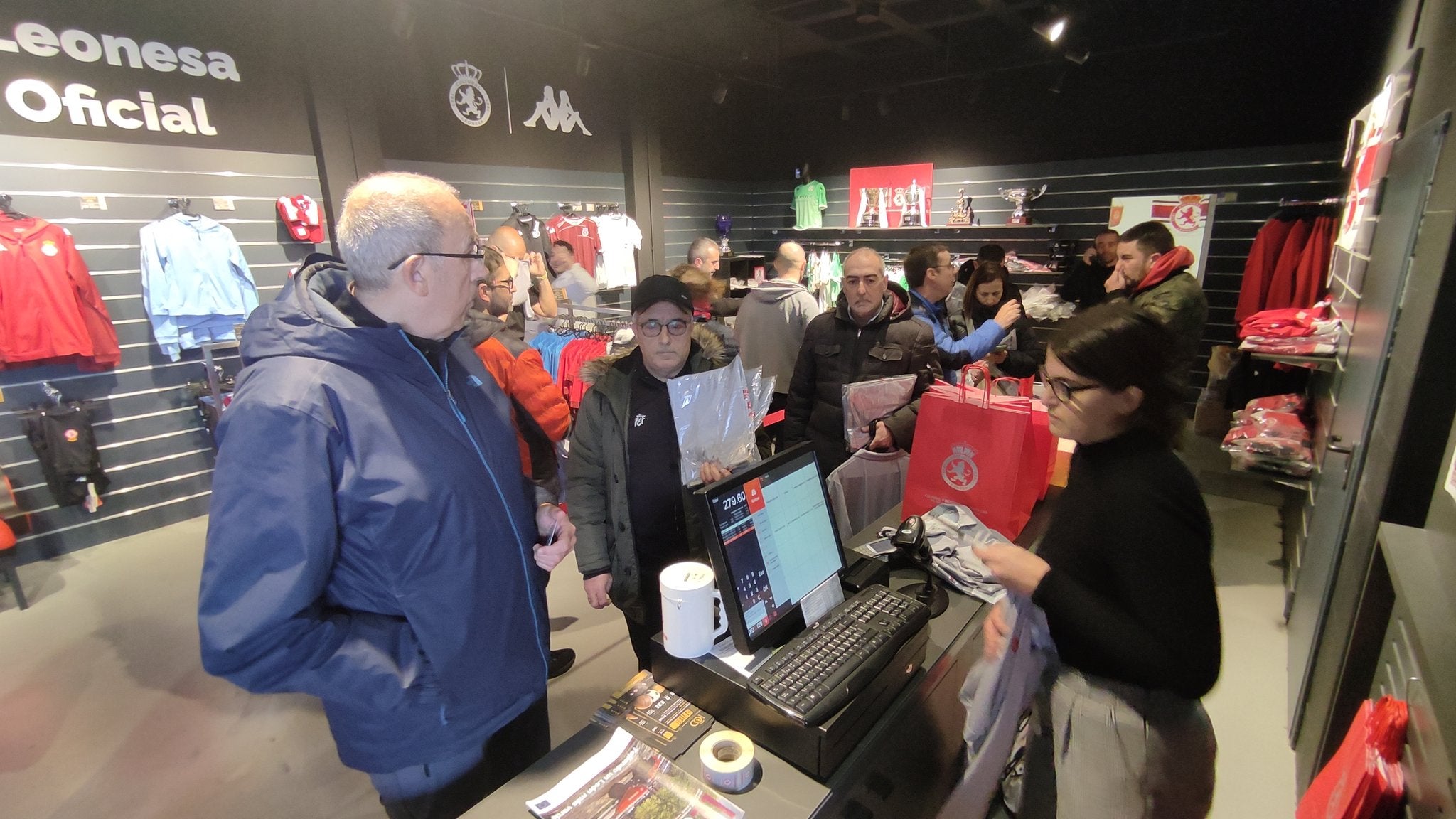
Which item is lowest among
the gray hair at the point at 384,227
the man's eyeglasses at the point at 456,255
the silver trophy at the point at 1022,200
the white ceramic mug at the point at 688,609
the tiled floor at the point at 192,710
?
the tiled floor at the point at 192,710

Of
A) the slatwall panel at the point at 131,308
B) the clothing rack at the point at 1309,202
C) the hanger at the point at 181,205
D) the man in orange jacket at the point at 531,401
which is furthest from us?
the clothing rack at the point at 1309,202

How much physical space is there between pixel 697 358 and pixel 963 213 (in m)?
6.22

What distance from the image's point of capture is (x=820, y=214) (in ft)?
28.5

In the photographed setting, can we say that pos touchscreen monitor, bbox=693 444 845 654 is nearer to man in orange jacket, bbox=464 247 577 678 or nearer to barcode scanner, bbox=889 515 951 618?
barcode scanner, bbox=889 515 951 618

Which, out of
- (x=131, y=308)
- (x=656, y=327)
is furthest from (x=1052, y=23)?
(x=131, y=308)

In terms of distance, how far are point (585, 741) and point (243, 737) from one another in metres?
2.32

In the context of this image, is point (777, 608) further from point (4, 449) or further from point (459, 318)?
point (4, 449)

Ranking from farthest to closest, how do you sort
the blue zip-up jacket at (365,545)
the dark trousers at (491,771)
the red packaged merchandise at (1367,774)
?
the dark trousers at (491,771), the blue zip-up jacket at (365,545), the red packaged merchandise at (1367,774)

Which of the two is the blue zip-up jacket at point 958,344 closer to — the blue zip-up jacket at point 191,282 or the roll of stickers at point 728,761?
the roll of stickers at point 728,761

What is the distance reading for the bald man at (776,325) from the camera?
13.3ft

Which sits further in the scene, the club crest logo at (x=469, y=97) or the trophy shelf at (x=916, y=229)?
the trophy shelf at (x=916, y=229)

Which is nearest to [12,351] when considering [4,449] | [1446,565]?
[4,449]

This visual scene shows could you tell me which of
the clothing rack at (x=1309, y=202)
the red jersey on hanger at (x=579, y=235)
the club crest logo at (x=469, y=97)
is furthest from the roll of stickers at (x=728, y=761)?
the club crest logo at (x=469, y=97)

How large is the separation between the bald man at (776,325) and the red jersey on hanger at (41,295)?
4101mm
